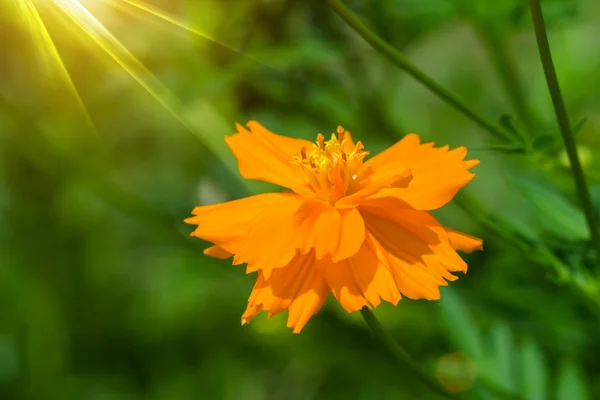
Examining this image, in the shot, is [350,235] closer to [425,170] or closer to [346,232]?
[346,232]

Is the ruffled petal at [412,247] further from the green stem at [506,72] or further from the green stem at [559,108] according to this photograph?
the green stem at [506,72]

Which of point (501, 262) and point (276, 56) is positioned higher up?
point (276, 56)

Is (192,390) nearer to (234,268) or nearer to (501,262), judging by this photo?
(234,268)

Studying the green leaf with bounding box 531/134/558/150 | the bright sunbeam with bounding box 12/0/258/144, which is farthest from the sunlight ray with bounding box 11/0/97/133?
the green leaf with bounding box 531/134/558/150

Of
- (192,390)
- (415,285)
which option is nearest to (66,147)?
(192,390)

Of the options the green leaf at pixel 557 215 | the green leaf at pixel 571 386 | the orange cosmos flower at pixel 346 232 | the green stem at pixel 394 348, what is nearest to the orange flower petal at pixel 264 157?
the orange cosmos flower at pixel 346 232
